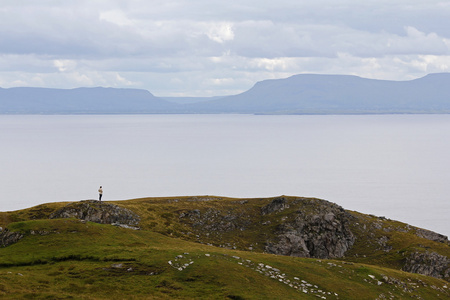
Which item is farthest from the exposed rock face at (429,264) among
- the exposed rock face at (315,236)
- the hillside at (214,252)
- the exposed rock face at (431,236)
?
the exposed rock face at (431,236)

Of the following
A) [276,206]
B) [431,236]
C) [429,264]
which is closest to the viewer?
[429,264]

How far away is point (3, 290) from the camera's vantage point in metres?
42.8

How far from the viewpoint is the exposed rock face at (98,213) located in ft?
262

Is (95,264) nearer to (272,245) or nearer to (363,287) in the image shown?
(363,287)

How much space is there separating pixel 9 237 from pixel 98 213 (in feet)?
67.8

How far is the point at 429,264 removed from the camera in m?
79.6

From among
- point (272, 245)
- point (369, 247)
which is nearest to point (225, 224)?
point (272, 245)

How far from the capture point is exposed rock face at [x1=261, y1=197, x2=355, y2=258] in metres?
84.1

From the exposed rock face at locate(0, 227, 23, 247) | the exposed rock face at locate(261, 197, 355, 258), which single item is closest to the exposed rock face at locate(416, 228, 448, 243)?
the exposed rock face at locate(261, 197, 355, 258)

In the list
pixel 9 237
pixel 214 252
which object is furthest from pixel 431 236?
pixel 9 237

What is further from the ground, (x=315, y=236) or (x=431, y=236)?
(x=315, y=236)

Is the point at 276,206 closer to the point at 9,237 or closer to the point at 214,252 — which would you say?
the point at 214,252

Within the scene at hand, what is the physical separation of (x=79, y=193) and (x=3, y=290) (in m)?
158

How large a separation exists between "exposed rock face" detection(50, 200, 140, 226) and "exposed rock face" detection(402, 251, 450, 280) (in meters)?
43.2
